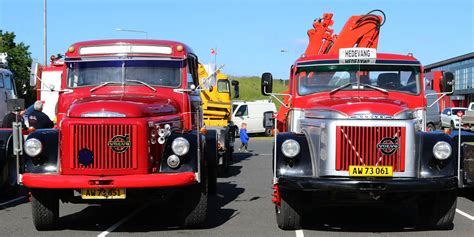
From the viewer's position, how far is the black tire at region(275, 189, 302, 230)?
317 inches

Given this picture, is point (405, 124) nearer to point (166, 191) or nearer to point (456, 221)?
point (456, 221)

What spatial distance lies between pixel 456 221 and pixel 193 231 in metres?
3.61

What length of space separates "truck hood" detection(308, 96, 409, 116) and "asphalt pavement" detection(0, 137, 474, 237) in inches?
60.7

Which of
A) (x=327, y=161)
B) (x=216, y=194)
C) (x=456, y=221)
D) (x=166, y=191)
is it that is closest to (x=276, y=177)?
(x=327, y=161)

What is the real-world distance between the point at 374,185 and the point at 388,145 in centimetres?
50

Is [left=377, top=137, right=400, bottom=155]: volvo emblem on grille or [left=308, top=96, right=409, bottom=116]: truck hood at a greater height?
[left=308, top=96, right=409, bottom=116]: truck hood

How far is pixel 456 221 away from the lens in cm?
905

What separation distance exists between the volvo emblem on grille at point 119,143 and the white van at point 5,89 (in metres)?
8.58

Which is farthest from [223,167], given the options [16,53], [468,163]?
[16,53]

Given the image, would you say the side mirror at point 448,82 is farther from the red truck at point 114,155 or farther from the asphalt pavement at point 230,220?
the red truck at point 114,155

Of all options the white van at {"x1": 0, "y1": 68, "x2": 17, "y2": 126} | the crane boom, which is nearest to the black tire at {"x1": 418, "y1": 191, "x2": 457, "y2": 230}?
the crane boom

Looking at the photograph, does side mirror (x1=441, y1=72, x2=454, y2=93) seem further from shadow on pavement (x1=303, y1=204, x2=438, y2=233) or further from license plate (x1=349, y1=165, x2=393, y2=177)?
license plate (x1=349, y1=165, x2=393, y2=177)

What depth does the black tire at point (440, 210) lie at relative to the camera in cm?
808

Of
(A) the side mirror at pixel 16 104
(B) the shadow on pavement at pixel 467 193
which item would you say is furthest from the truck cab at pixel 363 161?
(A) the side mirror at pixel 16 104
